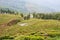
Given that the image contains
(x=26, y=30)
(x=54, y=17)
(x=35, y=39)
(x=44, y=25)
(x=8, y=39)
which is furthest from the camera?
(x=54, y=17)

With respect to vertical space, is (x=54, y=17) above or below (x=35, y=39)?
below

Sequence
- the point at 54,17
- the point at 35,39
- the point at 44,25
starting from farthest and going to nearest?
the point at 54,17
the point at 44,25
the point at 35,39

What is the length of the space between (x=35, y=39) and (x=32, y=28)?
2966 cm

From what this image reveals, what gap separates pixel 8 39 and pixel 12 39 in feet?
3.89

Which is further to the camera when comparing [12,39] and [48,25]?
[48,25]

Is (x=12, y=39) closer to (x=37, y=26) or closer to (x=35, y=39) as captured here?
(x=35, y=39)

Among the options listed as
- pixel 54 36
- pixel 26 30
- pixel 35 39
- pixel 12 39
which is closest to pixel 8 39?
pixel 12 39

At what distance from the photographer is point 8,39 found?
179ft

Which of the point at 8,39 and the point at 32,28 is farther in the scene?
the point at 32,28

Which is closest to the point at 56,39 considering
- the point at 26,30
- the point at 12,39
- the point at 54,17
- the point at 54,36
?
the point at 54,36

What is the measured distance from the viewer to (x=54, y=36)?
5612 cm

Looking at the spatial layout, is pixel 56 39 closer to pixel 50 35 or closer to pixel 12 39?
pixel 50 35

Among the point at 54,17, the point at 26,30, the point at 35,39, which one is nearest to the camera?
the point at 35,39

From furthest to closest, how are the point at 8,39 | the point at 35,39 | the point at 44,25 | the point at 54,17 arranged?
the point at 54,17, the point at 44,25, the point at 8,39, the point at 35,39
